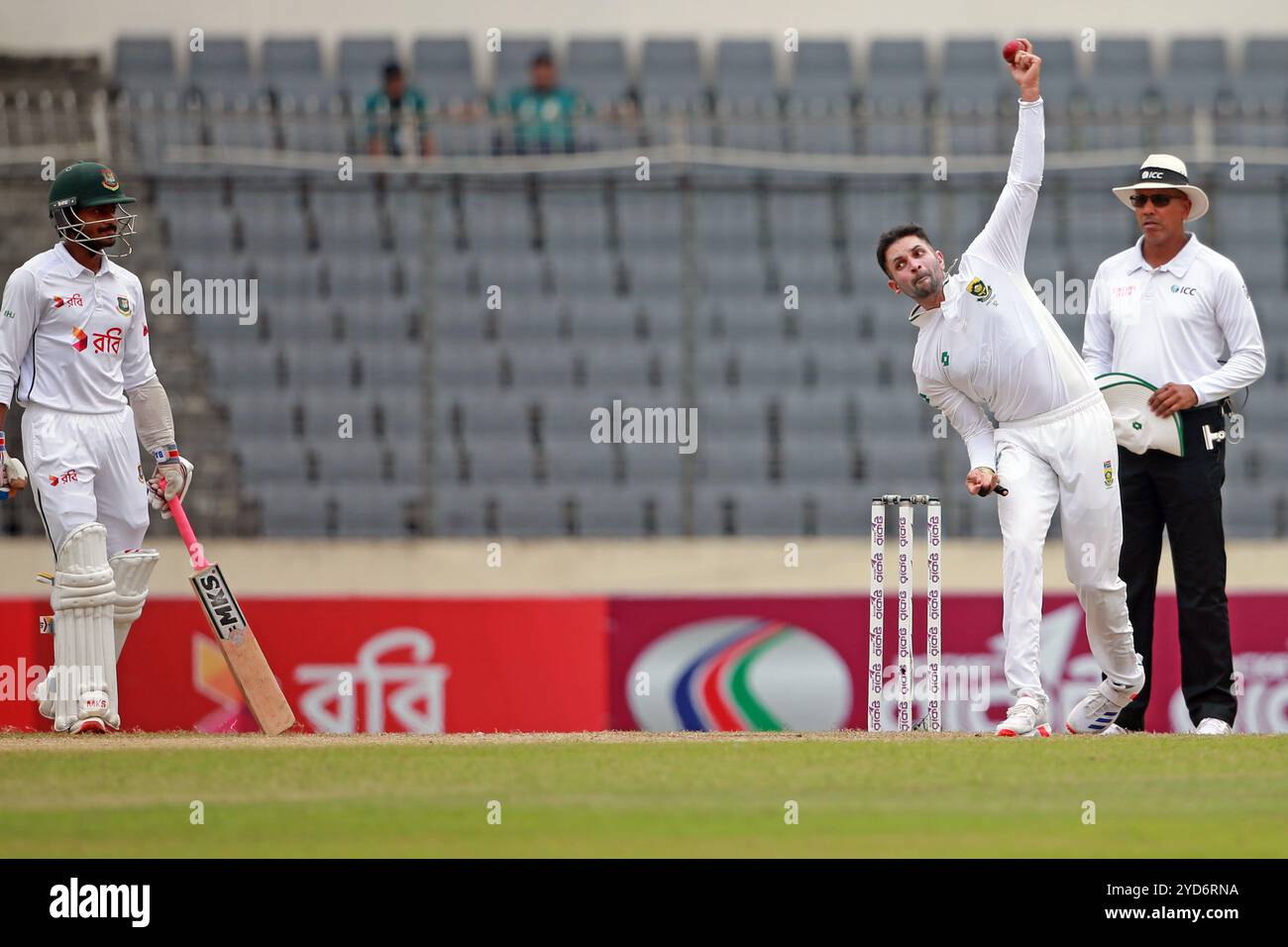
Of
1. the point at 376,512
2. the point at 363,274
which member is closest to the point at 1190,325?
the point at 376,512

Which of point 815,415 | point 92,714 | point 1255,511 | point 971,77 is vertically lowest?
point 92,714

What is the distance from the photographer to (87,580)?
734cm

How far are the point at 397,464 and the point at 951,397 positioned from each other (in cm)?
603

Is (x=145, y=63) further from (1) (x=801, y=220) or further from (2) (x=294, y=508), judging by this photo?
(1) (x=801, y=220)

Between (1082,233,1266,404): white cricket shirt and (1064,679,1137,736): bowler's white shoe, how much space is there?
1.13 metres

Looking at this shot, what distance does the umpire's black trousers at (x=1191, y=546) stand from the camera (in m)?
7.57

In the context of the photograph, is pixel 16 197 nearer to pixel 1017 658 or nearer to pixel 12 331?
pixel 12 331

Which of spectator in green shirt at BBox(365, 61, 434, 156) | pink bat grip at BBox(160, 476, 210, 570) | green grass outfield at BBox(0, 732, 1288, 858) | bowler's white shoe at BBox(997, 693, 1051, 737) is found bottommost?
green grass outfield at BBox(0, 732, 1288, 858)

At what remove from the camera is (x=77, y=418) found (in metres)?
7.45

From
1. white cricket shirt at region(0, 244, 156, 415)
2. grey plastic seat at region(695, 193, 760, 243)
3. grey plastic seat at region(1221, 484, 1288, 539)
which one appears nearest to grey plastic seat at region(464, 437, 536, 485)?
grey plastic seat at region(695, 193, 760, 243)

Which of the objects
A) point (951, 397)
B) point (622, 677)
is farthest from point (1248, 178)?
point (951, 397)

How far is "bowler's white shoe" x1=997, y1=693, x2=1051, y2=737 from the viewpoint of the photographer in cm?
699

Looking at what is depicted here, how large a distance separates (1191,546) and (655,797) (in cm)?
288

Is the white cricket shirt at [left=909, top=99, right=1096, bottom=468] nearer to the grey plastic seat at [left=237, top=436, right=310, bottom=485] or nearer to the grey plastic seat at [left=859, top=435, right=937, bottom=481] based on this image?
the grey plastic seat at [left=859, top=435, right=937, bottom=481]
